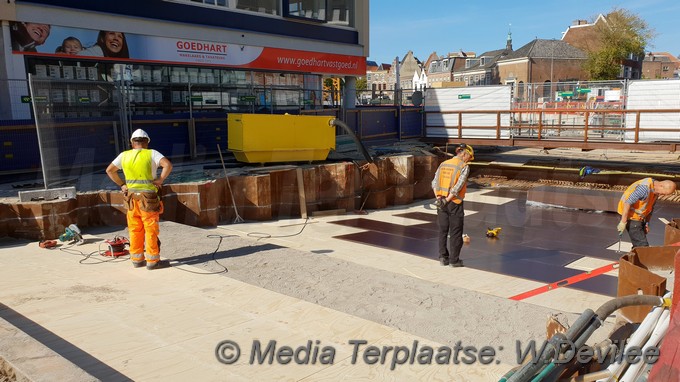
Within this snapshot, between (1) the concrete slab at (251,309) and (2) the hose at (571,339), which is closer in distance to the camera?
(2) the hose at (571,339)

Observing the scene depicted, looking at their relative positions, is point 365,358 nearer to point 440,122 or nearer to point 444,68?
point 440,122

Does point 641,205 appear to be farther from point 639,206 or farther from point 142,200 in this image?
point 142,200

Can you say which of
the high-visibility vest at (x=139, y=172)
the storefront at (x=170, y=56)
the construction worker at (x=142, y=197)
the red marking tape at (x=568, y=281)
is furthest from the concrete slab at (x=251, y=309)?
the storefront at (x=170, y=56)

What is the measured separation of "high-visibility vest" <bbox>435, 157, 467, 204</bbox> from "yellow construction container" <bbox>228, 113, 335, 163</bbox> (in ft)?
21.9

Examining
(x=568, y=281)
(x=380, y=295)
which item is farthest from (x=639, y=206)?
(x=380, y=295)

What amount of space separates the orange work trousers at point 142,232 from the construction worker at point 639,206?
22.5 ft

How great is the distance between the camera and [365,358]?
493 centimetres

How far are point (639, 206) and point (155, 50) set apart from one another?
1560 cm

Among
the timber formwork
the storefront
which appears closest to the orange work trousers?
the timber formwork

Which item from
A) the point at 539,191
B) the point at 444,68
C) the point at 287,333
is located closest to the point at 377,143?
the point at 539,191

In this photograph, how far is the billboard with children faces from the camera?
15.6 metres

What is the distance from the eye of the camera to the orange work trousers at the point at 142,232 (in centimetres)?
751

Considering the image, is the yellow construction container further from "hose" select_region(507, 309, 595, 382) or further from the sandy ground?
"hose" select_region(507, 309, 595, 382)

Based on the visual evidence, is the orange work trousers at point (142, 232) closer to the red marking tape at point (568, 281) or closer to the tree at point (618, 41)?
the red marking tape at point (568, 281)
